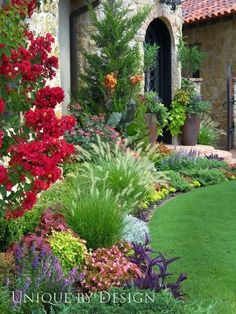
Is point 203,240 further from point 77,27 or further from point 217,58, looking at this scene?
point 217,58

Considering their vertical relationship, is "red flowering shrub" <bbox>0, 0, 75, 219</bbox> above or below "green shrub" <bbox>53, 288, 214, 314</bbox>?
above

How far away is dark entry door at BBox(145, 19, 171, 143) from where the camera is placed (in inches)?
543

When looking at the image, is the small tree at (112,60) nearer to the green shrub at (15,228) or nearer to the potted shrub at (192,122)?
the potted shrub at (192,122)

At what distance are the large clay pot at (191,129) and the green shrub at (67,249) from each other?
8830 mm

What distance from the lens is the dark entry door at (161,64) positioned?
1380 centimetres

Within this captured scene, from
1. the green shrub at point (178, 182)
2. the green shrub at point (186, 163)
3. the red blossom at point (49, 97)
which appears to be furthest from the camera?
the green shrub at point (186, 163)

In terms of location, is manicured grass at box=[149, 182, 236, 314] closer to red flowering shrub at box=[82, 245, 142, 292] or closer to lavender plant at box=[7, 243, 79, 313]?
red flowering shrub at box=[82, 245, 142, 292]

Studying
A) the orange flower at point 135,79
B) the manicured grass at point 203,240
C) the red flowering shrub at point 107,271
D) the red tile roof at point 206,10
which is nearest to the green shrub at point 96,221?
the red flowering shrub at point 107,271

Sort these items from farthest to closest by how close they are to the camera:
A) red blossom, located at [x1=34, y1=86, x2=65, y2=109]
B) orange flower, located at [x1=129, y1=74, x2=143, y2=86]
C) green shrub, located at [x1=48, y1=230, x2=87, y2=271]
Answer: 1. orange flower, located at [x1=129, y1=74, x2=143, y2=86]
2. green shrub, located at [x1=48, y1=230, x2=87, y2=271]
3. red blossom, located at [x1=34, y1=86, x2=65, y2=109]

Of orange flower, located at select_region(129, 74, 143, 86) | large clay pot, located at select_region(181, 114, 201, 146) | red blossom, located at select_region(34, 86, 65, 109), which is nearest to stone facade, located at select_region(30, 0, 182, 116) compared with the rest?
orange flower, located at select_region(129, 74, 143, 86)

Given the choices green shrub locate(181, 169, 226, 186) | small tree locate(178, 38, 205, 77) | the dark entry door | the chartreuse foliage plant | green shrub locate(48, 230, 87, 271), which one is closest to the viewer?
green shrub locate(48, 230, 87, 271)

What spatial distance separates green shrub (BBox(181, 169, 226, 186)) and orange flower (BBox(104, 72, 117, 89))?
2.01 meters

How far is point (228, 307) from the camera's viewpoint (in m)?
4.45

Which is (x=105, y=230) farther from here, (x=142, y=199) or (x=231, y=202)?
(x=231, y=202)
